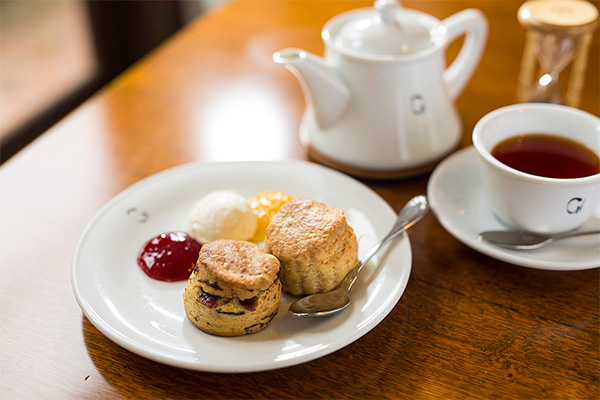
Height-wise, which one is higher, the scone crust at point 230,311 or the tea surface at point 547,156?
the tea surface at point 547,156

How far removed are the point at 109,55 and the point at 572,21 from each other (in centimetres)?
220

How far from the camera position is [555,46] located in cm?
120

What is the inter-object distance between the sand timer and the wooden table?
2.0 inches

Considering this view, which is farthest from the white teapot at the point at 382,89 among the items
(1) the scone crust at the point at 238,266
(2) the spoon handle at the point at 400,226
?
(1) the scone crust at the point at 238,266

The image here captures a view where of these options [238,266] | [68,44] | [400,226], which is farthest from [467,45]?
[68,44]

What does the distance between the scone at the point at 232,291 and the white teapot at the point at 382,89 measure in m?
0.37

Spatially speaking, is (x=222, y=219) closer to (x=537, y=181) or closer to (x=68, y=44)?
(x=537, y=181)

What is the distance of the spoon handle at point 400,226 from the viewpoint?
794 millimetres

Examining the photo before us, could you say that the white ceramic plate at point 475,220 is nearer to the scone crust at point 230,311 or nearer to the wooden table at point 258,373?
the wooden table at point 258,373

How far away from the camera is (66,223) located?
3.16 feet

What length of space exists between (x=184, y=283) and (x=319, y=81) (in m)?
0.41

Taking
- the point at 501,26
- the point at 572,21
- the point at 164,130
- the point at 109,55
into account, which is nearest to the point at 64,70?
the point at 109,55

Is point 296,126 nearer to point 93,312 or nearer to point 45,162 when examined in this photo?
point 45,162

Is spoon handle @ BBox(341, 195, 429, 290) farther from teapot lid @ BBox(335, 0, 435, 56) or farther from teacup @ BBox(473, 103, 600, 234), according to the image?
teapot lid @ BBox(335, 0, 435, 56)
